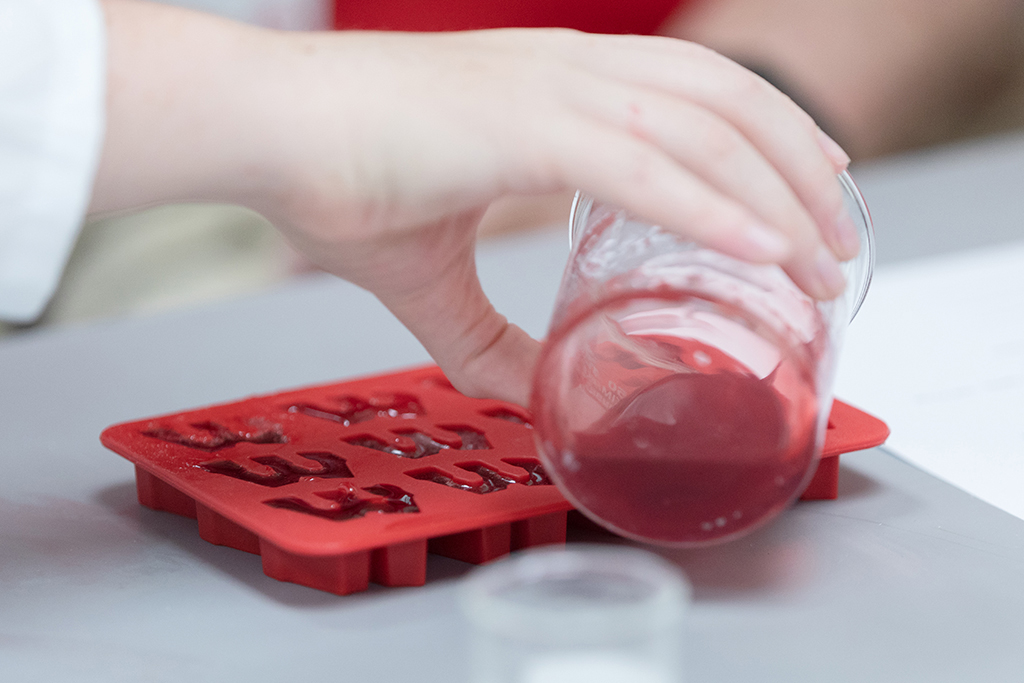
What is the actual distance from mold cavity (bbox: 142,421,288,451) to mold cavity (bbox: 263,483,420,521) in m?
0.07

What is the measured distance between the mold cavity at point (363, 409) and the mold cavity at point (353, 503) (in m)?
0.09

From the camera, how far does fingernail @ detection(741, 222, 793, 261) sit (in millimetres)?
345

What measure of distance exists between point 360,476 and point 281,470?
0.11 feet

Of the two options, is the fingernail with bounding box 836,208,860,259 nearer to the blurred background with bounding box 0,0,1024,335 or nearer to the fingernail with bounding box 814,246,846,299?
the fingernail with bounding box 814,246,846,299

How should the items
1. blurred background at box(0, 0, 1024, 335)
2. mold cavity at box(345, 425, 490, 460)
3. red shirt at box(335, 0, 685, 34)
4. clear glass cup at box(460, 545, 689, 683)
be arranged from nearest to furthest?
clear glass cup at box(460, 545, 689, 683) < mold cavity at box(345, 425, 490, 460) < blurred background at box(0, 0, 1024, 335) < red shirt at box(335, 0, 685, 34)

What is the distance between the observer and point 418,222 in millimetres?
402

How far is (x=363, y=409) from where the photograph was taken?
1.69 ft

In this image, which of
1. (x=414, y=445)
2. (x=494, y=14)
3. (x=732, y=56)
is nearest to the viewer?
(x=414, y=445)

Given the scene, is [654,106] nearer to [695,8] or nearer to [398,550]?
[398,550]

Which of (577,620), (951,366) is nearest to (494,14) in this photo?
(951,366)

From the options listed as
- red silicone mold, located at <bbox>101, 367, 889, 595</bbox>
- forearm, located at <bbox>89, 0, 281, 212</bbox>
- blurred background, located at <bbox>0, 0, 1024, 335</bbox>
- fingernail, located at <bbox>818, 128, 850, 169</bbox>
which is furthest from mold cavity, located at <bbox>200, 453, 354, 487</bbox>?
blurred background, located at <bbox>0, 0, 1024, 335</bbox>

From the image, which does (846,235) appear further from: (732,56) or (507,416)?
(732,56)

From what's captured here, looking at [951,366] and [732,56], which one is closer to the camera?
[951,366]

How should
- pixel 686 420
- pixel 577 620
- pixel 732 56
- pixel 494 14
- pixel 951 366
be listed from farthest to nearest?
pixel 494 14, pixel 732 56, pixel 951 366, pixel 686 420, pixel 577 620
